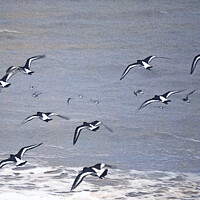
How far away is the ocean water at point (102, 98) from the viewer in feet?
5.73

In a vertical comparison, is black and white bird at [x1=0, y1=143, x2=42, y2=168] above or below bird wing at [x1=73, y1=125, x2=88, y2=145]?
below

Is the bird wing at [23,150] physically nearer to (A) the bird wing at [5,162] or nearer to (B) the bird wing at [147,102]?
(A) the bird wing at [5,162]

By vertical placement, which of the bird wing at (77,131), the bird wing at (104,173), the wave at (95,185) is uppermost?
the bird wing at (77,131)

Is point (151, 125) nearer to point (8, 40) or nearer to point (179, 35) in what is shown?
point (179, 35)

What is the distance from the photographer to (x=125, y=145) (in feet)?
5.81

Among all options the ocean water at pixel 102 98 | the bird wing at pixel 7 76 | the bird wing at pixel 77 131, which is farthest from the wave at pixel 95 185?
the bird wing at pixel 7 76

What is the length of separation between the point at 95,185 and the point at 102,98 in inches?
17.0

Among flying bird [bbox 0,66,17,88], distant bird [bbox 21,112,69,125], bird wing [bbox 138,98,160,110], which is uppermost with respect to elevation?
flying bird [bbox 0,66,17,88]

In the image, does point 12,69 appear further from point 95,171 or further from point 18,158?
point 95,171

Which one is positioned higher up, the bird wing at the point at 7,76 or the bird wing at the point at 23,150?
the bird wing at the point at 7,76

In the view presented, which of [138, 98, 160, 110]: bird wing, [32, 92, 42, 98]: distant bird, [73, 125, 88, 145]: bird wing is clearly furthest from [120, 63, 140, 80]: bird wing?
[32, 92, 42, 98]: distant bird

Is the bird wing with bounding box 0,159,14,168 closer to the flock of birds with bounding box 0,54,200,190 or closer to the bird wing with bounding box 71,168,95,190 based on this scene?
the flock of birds with bounding box 0,54,200,190

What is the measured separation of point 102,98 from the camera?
1.77 m

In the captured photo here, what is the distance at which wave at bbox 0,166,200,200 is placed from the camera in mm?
1754
